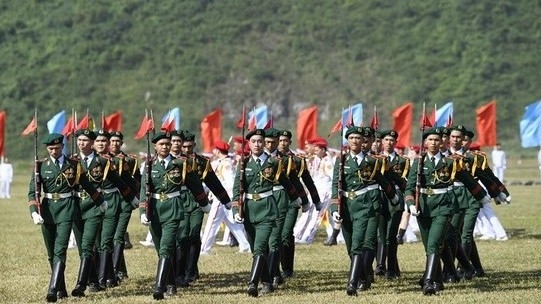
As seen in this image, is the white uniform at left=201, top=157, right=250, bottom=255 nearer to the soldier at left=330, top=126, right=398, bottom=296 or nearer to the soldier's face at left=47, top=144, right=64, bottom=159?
the soldier at left=330, top=126, right=398, bottom=296

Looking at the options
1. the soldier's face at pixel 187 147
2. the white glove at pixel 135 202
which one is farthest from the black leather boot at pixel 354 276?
the white glove at pixel 135 202

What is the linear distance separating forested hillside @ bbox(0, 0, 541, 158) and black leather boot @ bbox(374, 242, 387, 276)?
63493 mm

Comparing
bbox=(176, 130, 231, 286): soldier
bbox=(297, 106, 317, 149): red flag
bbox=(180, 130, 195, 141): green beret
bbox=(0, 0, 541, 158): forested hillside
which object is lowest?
bbox=(176, 130, 231, 286): soldier

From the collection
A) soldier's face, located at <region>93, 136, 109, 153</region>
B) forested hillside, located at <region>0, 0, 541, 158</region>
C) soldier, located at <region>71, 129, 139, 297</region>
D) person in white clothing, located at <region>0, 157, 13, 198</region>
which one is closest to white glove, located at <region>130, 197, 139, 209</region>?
soldier, located at <region>71, 129, 139, 297</region>

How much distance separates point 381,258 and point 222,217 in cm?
416

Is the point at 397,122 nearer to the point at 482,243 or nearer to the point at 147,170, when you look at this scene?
the point at 482,243

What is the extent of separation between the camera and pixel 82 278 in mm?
16281

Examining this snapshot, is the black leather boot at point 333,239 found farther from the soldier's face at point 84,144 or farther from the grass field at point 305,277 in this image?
the soldier's face at point 84,144

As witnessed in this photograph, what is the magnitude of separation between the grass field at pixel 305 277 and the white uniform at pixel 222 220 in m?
0.25

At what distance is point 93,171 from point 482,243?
9172mm

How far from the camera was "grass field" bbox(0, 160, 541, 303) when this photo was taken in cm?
1599

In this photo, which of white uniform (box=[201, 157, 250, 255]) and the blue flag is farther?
the blue flag

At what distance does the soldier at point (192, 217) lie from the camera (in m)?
16.5

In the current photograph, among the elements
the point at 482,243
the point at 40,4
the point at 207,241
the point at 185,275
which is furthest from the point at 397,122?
the point at 40,4
